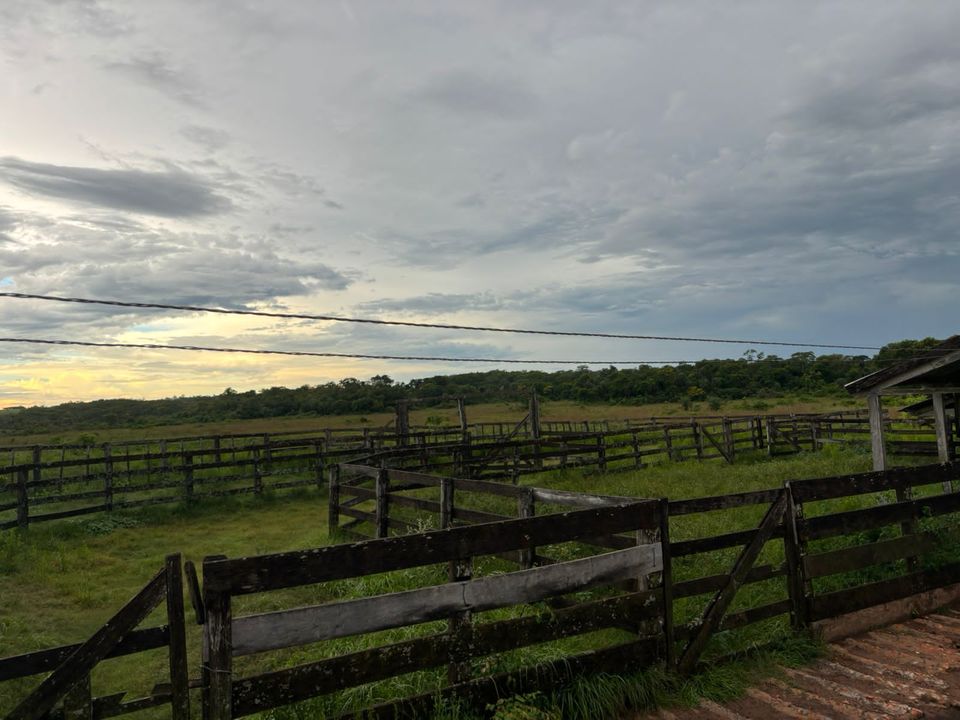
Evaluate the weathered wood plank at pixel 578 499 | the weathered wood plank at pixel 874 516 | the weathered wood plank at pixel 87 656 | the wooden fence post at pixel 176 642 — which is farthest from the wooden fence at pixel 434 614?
the weathered wood plank at pixel 874 516

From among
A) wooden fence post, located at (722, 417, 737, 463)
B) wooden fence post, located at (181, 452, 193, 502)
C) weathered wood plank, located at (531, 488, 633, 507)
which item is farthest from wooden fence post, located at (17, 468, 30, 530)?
wooden fence post, located at (722, 417, 737, 463)

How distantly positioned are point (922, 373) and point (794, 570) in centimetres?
767

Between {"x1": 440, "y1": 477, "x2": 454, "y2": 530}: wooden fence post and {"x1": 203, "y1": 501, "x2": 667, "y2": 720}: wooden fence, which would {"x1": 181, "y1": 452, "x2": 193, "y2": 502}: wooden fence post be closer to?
{"x1": 440, "y1": 477, "x2": 454, "y2": 530}: wooden fence post

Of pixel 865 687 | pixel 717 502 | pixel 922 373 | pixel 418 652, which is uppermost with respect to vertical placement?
pixel 922 373

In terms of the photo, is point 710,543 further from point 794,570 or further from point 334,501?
point 334,501

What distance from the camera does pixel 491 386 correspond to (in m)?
65.6

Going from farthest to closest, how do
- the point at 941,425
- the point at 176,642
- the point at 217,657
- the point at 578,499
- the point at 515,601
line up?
the point at 941,425
the point at 578,499
the point at 515,601
the point at 176,642
the point at 217,657

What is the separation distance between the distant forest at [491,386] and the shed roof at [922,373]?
4703 cm

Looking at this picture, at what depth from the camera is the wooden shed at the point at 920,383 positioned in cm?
1103

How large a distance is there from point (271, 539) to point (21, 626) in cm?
519

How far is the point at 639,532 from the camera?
4.74m

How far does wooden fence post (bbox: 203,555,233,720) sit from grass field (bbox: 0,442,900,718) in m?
1.06

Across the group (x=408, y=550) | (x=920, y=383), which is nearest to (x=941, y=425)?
(x=920, y=383)

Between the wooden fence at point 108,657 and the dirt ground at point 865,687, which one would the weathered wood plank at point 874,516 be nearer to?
the dirt ground at point 865,687
